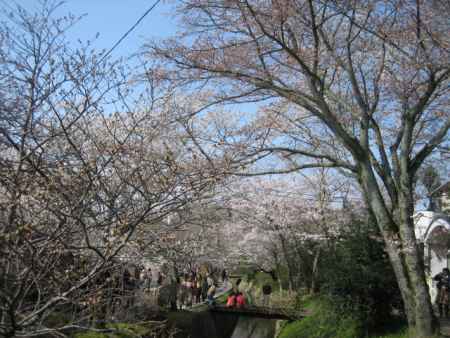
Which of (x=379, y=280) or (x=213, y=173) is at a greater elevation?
(x=213, y=173)

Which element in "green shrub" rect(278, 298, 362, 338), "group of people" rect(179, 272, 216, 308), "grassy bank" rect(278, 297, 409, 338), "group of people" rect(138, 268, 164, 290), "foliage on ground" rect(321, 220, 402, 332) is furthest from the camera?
"group of people" rect(179, 272, 216, 308)

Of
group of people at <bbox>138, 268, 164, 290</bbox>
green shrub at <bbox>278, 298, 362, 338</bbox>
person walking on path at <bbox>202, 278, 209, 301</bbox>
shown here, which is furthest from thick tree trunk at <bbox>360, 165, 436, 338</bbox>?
person walking on path at <bbox>202, 278, 209, 301</bbox>

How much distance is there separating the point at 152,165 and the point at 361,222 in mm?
7861

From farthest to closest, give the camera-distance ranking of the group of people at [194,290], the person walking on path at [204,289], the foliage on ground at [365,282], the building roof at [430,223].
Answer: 1. the person walking on path at [204,289]
2. the group of people at [194,290]
3. the building roof at [430,223]
4. the foliage on ground at [365,282]

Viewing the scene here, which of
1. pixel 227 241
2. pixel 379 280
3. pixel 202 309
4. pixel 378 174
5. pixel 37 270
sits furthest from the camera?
pixel 227 241

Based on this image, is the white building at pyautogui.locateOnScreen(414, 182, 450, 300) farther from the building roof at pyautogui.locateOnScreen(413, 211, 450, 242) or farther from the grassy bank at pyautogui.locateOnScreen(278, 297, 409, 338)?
the grassy bank at pyautogui.locateOnScreen(278, 297, 409, 338)

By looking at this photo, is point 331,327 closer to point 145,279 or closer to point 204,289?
point 145,279

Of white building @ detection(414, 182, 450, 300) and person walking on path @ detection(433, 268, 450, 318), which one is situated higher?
white building @ detection(414, 182, 450, 300)

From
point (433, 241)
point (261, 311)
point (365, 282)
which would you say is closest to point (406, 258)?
point (365, 282)

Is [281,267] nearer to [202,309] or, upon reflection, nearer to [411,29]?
[202,309]

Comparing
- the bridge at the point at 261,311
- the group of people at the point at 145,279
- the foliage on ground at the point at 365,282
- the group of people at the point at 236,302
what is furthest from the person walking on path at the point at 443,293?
the group of people at the point at 145,279

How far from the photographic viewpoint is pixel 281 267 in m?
24.5

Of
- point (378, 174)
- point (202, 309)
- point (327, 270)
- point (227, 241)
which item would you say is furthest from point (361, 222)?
point (227, 241)

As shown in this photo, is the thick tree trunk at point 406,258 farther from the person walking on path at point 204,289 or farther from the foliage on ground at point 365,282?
the person walking on path at point 204,289
